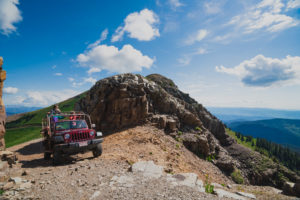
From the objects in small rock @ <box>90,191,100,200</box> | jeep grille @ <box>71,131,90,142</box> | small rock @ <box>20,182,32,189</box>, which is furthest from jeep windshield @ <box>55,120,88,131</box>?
small rock @ <box>90,191,100,200</box>

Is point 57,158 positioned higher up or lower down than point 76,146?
lower down

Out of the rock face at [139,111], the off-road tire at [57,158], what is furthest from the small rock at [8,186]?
the rock face at [139,111]

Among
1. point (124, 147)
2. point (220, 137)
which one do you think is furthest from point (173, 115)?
point (220, 137)

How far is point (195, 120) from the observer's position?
2861 centimetres

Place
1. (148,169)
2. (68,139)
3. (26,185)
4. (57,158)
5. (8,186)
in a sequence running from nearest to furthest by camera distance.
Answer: (8,186), (26,185), (148,169), (57,158), (68,139)

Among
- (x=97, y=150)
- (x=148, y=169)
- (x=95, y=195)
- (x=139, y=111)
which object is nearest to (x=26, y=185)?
(x=95, y=195)

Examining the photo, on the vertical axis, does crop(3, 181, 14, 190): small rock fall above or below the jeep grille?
below

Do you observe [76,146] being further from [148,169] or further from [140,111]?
[140,111]

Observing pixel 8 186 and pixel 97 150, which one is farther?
pixel 97 150

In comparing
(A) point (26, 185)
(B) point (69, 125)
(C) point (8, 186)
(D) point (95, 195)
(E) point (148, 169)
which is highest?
(B) point (69, 125)

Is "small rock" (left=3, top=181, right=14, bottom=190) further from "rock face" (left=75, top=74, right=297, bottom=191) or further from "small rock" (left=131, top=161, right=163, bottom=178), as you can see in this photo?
"rock face" (left=75, top=74, right=297, bottom=191)

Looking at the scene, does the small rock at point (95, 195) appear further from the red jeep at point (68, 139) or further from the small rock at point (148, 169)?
the red jeep at point (68, 139)

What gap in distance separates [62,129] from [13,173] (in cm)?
371

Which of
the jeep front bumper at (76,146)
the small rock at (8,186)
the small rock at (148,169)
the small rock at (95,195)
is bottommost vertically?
the small rock at (148,169)
